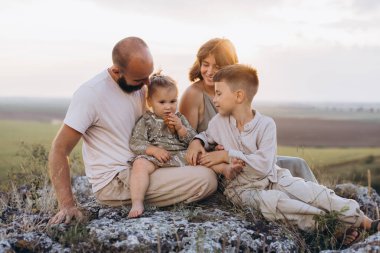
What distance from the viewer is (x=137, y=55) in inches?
224

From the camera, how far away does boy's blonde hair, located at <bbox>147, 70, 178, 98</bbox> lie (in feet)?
19.2

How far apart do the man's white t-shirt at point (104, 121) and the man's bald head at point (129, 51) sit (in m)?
0.27

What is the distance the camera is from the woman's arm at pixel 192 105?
7016mm

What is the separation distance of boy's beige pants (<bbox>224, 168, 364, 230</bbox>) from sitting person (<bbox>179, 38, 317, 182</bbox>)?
1278 millimetres

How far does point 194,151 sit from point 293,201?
1.11 metres

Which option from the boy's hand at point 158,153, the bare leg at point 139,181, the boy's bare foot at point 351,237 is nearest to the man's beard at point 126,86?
the boy's hand at point 158,153

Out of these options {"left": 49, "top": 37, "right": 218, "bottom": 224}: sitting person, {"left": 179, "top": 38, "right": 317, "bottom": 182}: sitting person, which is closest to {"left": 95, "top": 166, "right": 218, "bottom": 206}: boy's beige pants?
{"left": 49, "top": 37, "right": 218, "bottom": 224}: sitting person

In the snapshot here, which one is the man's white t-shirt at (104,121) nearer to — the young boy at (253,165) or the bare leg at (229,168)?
the young boy at (253,165)

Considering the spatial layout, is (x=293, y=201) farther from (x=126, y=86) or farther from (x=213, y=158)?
(x=126, y=86)

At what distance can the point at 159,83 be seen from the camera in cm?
588

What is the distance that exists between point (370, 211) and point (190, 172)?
325cm

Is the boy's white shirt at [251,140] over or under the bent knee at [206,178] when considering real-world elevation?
over

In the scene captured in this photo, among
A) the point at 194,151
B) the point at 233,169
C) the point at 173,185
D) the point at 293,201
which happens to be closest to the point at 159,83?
the point at 194,151

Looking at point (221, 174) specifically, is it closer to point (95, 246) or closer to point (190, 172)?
point (190, 172)
